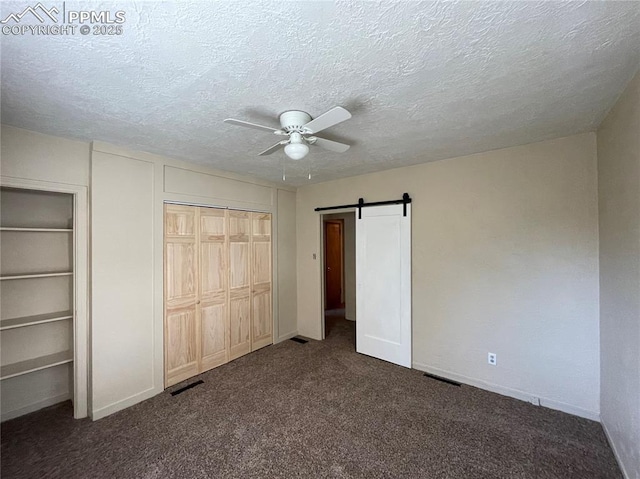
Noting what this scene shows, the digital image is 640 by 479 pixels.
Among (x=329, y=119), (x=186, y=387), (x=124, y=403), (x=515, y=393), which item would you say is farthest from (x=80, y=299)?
(x=515, y=393)

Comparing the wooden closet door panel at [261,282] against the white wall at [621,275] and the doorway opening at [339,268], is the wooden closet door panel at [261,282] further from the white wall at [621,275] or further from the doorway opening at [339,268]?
the white wall at [621,275]

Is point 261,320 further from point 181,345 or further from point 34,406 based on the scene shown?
point 34,406

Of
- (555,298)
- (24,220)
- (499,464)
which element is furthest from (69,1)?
(555,298)

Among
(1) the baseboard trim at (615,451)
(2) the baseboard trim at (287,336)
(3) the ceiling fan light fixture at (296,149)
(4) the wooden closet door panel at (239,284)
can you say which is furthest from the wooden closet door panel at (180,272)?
(1) the baseboard trim at (615,451)

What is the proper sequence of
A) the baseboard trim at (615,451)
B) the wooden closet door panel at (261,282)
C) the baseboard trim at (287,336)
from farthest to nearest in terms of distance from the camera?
1. the baseboard trim at (287,336)
2. the wooden closet door panel at (261,282)
3. the baseboard trim at (615,451)

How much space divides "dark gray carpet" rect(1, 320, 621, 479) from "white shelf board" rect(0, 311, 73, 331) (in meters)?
0.85

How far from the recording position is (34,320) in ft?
7.64

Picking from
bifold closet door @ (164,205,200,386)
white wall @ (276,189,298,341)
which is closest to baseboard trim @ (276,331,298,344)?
white wall @ (276,189,298,341)

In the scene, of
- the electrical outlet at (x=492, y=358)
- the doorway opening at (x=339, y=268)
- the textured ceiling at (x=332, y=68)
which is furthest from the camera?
the doorway opening at (x=339, y=268)

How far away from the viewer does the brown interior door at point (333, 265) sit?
6301 mm

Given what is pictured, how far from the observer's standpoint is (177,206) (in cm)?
299

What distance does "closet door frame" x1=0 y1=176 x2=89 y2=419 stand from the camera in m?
2.34

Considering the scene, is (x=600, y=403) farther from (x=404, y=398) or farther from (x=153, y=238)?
(x=153, y=238)

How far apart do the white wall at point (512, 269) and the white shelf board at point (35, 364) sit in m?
3.55
